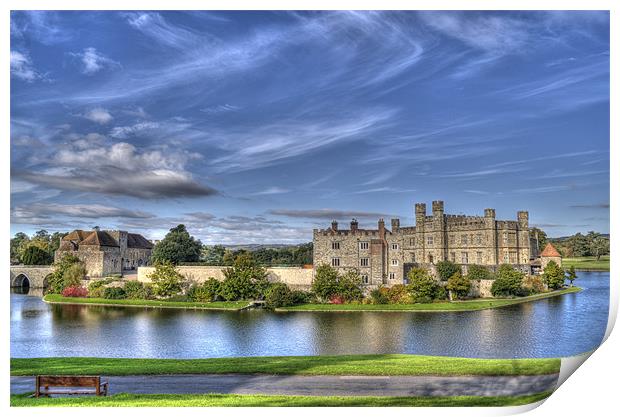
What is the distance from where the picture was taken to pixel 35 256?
31.7m

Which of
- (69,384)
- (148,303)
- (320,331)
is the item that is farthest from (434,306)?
(69,384)

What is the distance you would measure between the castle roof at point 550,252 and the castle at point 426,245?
108cm

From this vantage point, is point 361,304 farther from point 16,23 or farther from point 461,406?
point 16,23

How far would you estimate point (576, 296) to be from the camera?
60.5 ft

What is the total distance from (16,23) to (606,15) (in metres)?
14.6

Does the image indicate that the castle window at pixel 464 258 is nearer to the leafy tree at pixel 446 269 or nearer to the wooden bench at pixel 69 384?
the leafy tree at pixel 446 269

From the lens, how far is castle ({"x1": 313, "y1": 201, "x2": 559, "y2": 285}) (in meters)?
24.7

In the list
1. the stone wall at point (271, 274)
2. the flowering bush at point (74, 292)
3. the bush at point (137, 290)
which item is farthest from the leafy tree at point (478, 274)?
the flowering bush at point (74, 292)

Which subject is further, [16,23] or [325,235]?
[325,235]

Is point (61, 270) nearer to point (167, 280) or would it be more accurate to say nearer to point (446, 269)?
point (167, 280)

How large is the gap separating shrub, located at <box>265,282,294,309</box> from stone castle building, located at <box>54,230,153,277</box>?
8936 mm

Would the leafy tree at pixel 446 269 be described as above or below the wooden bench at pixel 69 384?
above

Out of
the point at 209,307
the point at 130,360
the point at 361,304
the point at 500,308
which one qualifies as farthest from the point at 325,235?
the point at 130,360

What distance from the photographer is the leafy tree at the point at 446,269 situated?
23625 millimetres
